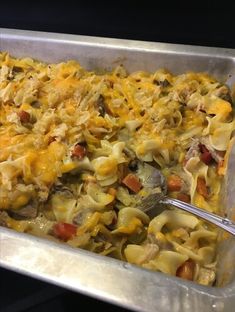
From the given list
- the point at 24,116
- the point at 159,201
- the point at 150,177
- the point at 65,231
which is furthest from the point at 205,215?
the point at 24,116

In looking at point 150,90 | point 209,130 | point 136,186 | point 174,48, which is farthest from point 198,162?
point 174,48

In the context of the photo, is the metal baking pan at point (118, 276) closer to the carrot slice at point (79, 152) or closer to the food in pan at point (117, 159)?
the food in pan at point (117, 159)

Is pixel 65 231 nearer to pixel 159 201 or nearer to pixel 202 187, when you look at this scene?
pixel 159 201

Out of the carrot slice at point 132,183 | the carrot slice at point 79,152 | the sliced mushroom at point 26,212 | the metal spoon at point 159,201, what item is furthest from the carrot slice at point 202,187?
the sliced mushroom at point 26,212

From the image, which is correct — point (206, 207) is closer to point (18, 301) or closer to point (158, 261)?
point (158, 261)

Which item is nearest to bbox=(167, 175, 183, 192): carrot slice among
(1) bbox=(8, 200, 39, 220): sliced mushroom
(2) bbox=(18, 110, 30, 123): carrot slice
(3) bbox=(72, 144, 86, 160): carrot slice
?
(3) bbox=(72, 144, 86, 160): carrot slice

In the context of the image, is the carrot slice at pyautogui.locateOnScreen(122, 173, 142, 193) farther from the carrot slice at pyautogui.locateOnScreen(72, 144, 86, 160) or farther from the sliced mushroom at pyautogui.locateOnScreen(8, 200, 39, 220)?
the sliced mushroom at pyautogui.locateOnScreen(8, 200, 39, 220)
